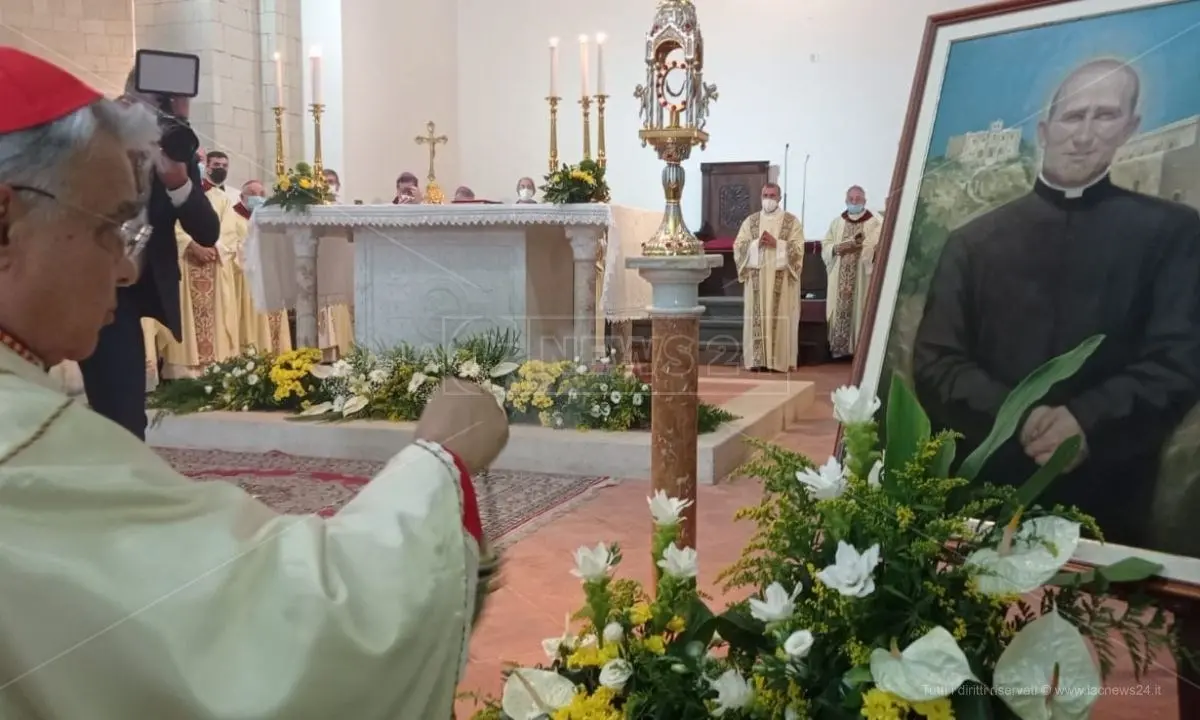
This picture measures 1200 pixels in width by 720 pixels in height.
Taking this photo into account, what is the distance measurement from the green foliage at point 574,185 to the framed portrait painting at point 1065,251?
10.8 feet

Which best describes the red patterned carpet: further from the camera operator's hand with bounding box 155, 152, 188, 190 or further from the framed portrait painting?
→ the framed portrait painting

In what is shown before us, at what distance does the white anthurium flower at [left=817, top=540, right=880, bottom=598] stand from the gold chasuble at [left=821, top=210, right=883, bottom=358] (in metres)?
8.10

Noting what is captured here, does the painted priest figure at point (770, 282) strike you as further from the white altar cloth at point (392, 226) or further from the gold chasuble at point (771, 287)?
the white altar cloth at point (392, 226)

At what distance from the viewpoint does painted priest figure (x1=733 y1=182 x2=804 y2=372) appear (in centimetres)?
851

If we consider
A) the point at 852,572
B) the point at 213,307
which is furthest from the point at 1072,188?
the point at 213,307

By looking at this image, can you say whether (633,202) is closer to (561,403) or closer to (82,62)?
(561,403)

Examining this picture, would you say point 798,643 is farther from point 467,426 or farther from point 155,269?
point 155,269

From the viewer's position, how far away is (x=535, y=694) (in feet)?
4.43

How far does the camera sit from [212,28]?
5.47ft

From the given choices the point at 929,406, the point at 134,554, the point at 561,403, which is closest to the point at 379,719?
the point at 134,554

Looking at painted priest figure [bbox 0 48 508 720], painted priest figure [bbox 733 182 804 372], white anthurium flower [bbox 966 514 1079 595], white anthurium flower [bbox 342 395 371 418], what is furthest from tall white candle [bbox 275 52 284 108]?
painted priest figure [bbox 733 182 804 372]

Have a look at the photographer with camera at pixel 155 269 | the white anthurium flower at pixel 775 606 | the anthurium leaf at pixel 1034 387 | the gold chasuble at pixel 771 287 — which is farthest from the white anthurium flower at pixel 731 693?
the gold chasuble at pixel 771 287

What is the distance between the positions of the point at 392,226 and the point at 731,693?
166 inches

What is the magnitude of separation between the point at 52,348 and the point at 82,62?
39 centimetres
